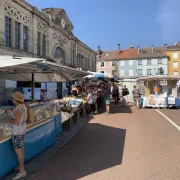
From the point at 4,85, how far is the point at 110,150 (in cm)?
1492

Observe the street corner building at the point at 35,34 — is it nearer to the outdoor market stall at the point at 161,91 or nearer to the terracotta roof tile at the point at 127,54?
the outdoor market stall at the point at 161,91

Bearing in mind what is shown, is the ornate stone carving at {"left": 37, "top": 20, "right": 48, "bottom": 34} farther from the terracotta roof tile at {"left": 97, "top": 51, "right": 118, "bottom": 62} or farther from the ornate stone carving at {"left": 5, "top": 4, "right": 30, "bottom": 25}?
the terracotta roof tile at {"left": 97, "top": 51, "right": 118, "bottom": 62}

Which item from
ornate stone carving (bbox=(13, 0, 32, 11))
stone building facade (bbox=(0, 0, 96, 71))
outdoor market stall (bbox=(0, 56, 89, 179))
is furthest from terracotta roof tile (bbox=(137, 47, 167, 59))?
outdoor market stall (bbox=(0, 56, 89, 179))

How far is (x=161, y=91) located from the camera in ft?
66.0

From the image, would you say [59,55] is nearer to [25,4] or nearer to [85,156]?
[25,4]

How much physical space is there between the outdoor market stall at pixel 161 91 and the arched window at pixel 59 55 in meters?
11.9

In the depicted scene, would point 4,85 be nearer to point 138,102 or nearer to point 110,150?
point 138,102

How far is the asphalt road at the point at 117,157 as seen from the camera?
489 centimetres

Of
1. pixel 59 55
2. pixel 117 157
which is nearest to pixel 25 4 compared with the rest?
pixel 59 55

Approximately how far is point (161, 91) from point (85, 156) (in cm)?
1523

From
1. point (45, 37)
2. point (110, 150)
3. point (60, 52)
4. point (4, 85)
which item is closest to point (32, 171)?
point (110, 150)

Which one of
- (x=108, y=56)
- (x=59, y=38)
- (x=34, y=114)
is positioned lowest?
(x=34, y=114)

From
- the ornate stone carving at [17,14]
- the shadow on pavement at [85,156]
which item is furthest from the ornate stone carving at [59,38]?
the shadow on pavement at [85,156]

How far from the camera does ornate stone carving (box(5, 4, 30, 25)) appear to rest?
1951cm
